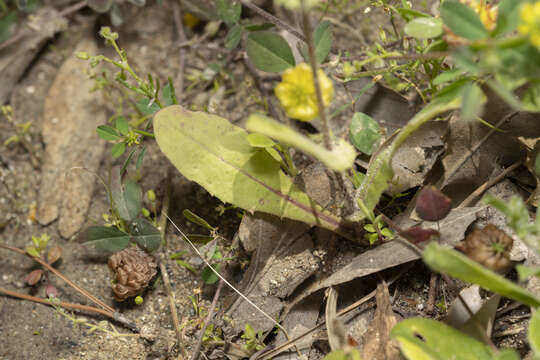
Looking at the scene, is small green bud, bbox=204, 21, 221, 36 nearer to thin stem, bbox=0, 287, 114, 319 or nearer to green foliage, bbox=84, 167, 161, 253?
green foliage, bbox=84, 167, 161, 253

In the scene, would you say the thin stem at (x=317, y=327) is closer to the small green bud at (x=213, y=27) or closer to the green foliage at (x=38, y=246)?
the green foliage at (x=38, y=246)

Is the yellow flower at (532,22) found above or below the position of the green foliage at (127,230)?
above

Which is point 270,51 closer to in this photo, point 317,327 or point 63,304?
point 317,327

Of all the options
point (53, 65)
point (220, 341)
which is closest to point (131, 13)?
point (53, 65)

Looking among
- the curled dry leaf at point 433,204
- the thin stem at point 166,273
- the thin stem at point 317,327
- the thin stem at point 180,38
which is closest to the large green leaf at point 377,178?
the curled dry leaf at point 433,204

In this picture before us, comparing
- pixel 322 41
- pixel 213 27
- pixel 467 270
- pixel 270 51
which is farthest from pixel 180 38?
pixel 467 270

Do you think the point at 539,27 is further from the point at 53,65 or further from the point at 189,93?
the point at 53,65

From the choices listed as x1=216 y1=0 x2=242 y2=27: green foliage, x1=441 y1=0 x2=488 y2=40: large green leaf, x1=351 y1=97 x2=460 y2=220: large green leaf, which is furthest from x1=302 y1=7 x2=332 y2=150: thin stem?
x1=216 y1=0 x2=242 y2=27: green foliage
